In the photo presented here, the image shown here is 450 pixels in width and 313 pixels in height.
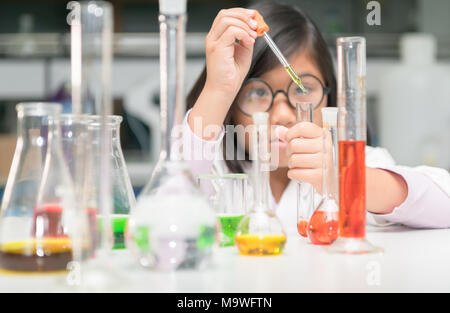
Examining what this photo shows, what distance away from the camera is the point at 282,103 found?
4.67 feet

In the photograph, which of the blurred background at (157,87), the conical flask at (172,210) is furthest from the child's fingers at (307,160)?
the blurred background at (157,87)

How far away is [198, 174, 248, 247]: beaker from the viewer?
0.80 m

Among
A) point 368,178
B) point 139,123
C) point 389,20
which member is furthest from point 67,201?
point 389,20

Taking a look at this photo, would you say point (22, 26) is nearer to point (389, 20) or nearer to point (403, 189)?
point (389, 20)

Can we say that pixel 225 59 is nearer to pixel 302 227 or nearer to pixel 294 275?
pixel 302 227

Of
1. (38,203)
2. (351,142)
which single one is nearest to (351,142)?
(351,142)

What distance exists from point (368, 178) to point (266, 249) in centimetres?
39

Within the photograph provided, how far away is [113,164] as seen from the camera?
→ 78 cm

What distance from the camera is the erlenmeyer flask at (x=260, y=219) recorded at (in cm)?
68

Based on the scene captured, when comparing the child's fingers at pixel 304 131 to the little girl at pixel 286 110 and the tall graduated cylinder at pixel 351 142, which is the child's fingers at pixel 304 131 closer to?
the little girl at pixel 286 110

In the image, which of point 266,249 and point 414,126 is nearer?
point 266,249

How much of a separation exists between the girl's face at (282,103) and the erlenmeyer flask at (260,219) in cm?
73

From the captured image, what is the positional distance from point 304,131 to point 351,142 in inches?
7.7

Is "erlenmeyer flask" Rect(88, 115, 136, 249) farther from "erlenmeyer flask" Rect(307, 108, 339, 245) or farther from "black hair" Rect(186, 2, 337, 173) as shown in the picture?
"black hair" Rect(186, 2, 337, 173)
